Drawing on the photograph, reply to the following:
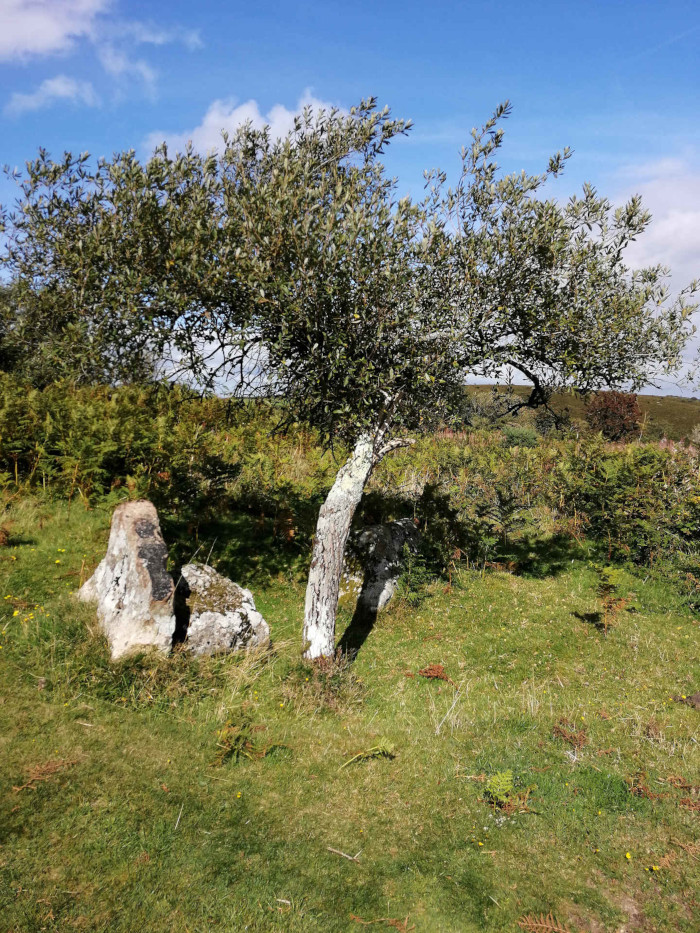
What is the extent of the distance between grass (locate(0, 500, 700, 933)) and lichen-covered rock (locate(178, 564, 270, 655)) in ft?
1.45

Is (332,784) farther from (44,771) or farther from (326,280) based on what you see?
(326,280)

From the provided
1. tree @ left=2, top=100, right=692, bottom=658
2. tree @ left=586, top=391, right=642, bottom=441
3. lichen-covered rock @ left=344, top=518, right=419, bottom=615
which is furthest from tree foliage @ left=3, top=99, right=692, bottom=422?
tree @ left=586, top=391, right=642, bottom=441

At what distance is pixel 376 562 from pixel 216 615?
5.40 m

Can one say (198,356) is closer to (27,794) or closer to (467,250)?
(467,250)

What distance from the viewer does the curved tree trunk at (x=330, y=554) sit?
11.0 m

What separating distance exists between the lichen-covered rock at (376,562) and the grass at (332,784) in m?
2.10

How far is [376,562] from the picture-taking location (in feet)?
48.3

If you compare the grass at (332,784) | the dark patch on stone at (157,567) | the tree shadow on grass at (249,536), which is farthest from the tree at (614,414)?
the dark patch on stone at (157,567)

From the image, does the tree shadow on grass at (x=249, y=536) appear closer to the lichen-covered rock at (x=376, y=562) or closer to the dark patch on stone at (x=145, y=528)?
the lichen-covered rock at (x=376, y=562)

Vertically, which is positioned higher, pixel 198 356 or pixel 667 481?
pixel 198 356

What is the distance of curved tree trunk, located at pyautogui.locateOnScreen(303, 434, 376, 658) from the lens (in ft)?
36.2

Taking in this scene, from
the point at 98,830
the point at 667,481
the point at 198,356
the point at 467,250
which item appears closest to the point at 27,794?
the point at 98,830

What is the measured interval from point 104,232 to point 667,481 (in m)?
16.8

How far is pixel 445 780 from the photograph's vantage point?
8016 millimetres
